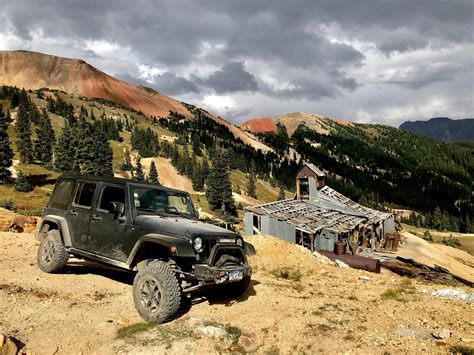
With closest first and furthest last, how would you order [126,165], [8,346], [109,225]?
[8,346] < [109,225] < [126,165]

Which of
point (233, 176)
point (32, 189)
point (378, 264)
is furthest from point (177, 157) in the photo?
point (378, 264)

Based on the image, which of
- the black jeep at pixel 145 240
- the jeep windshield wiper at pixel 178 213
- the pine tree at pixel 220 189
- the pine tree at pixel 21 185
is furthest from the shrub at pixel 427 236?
the black jeep at pixel 145 240

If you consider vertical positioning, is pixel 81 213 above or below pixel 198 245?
above

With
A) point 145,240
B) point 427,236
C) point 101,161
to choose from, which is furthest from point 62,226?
point 427,236

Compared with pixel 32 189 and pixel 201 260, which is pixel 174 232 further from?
pixel 32 189

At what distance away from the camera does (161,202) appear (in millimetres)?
9297

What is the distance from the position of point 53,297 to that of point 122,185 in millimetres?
3270

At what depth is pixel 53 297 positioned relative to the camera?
28.3 ft

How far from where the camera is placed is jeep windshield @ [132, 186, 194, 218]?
29.0ft

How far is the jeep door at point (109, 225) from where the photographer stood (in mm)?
8469

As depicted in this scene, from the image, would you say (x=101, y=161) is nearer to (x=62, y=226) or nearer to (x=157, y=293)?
(x=62, y=226)

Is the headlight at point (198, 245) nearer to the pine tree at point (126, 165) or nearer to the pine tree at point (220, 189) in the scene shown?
the pine tree at point (220, 189)

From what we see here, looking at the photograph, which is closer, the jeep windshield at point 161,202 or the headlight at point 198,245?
the headlight at point 198,245

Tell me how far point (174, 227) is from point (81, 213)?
3477mm
